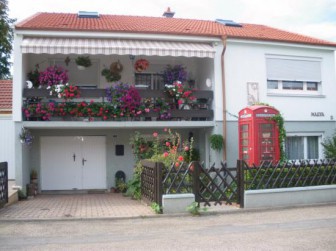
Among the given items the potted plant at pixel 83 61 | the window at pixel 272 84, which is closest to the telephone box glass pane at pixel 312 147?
the window at pixel 272 84

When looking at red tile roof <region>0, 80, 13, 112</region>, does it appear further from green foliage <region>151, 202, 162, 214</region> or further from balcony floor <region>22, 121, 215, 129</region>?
green foliage <region>151, 202, 162, 214</region>

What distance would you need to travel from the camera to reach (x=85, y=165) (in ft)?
60.5

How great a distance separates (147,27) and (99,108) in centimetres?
401

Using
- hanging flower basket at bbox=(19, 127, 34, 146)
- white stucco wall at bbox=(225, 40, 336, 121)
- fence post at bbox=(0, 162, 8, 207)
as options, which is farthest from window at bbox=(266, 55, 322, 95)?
fence post at bbox=(0, 162, 8, 207)

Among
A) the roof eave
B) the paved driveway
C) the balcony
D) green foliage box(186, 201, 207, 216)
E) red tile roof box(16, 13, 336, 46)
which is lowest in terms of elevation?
the paved driveway

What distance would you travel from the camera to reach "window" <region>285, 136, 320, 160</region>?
61.7ft

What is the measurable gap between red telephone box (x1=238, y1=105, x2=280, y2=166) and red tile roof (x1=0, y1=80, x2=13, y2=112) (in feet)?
38.5

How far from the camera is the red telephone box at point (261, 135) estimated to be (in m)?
15.4

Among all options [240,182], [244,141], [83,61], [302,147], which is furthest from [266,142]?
[83,61]

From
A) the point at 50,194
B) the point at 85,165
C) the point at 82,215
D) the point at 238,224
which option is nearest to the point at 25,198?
the point at 50,194

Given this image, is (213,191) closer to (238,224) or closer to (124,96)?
(238,224)

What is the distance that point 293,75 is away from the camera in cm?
1855

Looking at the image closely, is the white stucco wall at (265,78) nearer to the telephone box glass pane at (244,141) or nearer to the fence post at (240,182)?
the telephone box glass pane at (244,141)

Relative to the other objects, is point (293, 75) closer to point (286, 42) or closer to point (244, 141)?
point (286, 42)
